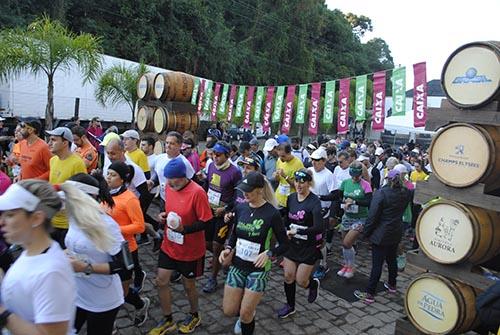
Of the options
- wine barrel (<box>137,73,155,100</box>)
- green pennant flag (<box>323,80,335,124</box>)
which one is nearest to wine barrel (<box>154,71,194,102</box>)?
wine barrel (<box>137,73,155,100</box>)

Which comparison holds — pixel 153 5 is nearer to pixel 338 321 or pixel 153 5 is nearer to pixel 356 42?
pixel 338 321

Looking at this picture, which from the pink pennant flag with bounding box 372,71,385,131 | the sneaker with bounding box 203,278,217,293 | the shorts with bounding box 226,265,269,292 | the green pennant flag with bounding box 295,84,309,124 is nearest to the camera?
the shorts with bounding box 226,265,269,292

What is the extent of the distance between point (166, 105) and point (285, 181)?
4.50 m

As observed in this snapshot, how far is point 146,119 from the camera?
31.6 feet

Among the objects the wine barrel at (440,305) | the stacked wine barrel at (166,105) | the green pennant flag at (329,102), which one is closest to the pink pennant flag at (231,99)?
the stacked wine barrel at (166,105)

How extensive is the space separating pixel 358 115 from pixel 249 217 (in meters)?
5.01

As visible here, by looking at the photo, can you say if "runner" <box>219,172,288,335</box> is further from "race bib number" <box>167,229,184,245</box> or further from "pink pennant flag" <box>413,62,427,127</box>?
"pink pennant flag" <box>413,62,427,127</box>

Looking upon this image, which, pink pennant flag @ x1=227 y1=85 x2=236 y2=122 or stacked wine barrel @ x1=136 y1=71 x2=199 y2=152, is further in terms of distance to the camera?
pink pennant flag @ x1=227 y1=85 x2=236 y2=122

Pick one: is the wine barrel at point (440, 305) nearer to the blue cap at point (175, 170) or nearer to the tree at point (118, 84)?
the blue cap at point (175, 170)

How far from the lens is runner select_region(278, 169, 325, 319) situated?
4.63 metres

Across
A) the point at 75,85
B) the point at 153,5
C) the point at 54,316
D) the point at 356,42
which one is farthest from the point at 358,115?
the point at 356,42

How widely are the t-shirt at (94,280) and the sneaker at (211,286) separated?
2.31 metres

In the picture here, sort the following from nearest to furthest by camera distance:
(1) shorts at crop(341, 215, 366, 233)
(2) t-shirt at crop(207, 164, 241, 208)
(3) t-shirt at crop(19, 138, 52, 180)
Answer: (3) t-shirt at crop(19, 138, 52, 180), (2) t-shirt at crop(207, 164, 241, 208), (1) shorts at crop(341, 215, 366, 233)

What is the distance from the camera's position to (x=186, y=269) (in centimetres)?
416
